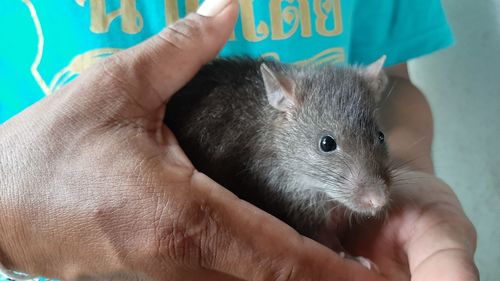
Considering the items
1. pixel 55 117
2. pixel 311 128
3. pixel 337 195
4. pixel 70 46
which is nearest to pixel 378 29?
pixel 311 128

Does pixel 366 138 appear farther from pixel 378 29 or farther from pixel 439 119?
pixel 439 119

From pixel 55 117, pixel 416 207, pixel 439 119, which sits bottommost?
pixel 439 119

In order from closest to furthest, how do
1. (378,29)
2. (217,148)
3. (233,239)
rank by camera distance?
(233,239) < (217,148) < (378,29)

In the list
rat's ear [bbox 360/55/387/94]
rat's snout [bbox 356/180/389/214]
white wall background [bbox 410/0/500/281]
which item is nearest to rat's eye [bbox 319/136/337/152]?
rat's snout [bbox 356/180/389/214]

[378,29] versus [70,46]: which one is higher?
[70,46]

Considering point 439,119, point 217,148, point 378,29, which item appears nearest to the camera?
point 217,148

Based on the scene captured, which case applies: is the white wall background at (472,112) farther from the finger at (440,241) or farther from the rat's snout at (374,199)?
the rat's snout at (374,199)

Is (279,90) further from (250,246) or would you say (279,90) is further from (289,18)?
(250,246)
